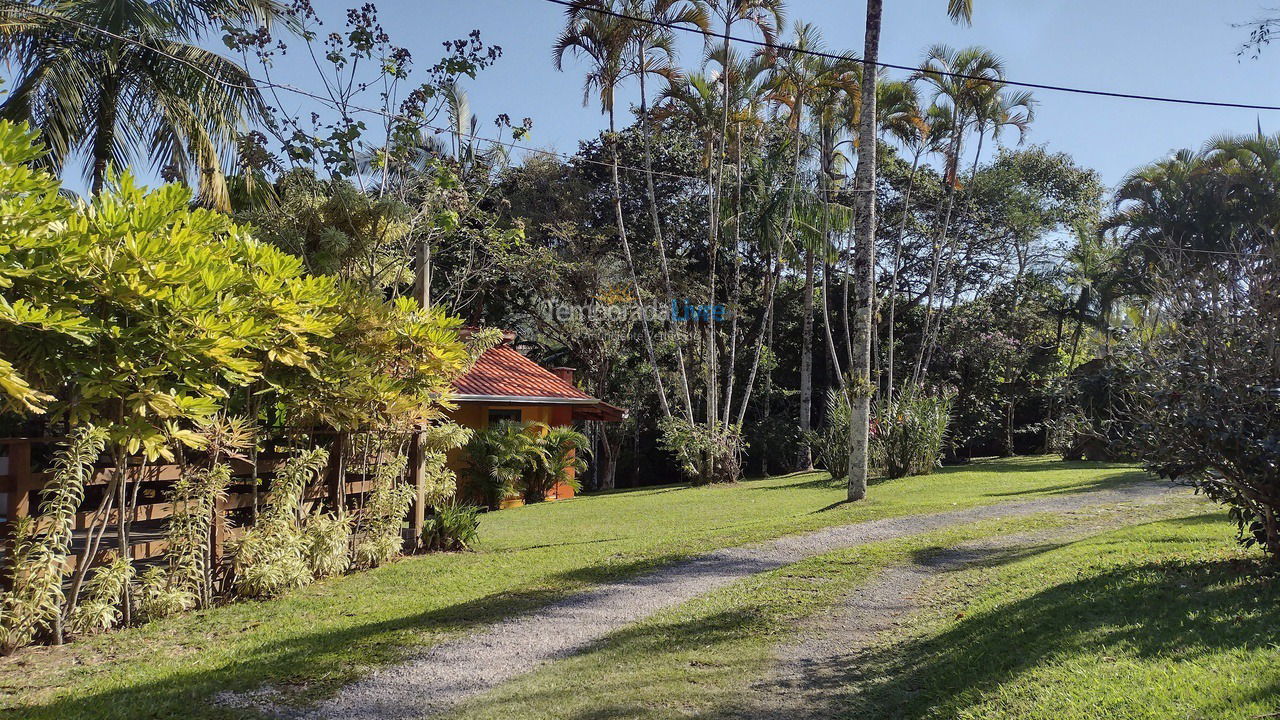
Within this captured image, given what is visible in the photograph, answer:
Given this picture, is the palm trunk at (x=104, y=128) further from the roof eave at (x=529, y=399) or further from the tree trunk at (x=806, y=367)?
the tree trunk at (x=806, y=367)

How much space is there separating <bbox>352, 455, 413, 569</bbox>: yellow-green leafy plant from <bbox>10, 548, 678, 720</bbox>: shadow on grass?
6.77ft

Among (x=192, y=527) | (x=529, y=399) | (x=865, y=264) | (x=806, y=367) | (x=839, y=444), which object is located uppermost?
(x=865, y=264)

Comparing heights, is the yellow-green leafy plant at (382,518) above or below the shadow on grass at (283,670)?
above

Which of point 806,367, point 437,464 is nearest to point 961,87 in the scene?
point 806,367

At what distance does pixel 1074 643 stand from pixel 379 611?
522cm

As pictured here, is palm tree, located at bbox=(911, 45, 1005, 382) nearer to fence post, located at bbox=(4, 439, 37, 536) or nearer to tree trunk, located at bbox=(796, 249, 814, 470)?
tree trunk, located at bbox=(796, 249, 814, 470)

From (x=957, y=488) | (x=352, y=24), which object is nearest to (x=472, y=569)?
Result: (x=352, y=24)

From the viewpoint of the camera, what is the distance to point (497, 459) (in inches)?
711

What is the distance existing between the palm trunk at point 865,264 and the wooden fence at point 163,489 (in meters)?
6.81

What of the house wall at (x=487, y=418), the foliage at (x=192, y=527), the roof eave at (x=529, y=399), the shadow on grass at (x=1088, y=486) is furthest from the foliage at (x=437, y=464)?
the shadow on grass at (x=1088, y=486)

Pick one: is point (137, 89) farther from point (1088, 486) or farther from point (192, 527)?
point (1088, 486)

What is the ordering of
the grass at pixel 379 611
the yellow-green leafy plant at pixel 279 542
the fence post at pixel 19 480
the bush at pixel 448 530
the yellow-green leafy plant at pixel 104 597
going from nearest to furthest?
the grass at pixel 379 611
the fence post at pixel 19 480
the yellow-green leafy plant at pixel 104 597
the yellow-green leafy plant at pixel 279 542
the bush at pixel 448 530

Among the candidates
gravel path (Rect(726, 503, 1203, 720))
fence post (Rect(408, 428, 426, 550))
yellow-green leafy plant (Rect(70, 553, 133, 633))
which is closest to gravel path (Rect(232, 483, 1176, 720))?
gravel path (Rect(726, 503, 1203, 720))

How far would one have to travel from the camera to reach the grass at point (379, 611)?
5027mm
